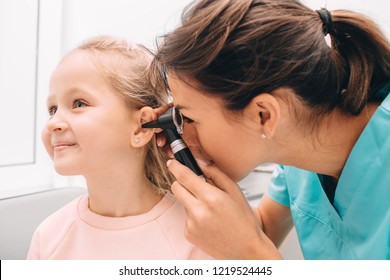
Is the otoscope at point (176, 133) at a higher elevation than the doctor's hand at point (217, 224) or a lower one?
→ higher

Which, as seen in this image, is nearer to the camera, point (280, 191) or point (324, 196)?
point (324, 196)

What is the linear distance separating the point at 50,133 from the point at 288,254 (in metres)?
0.73

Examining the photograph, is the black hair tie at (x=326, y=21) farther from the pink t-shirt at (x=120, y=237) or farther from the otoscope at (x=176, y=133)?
the pink t-shirt at (x=120, y=237)

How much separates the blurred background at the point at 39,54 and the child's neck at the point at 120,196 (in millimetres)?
423

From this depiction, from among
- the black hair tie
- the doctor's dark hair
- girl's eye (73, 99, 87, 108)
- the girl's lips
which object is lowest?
the girl's lips

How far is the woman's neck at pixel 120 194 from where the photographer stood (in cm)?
79

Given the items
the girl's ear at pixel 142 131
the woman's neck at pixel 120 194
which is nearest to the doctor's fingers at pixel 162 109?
the girl's ear at pixel 142 131

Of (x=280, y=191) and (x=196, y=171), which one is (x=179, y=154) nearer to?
(x=196, y=171)

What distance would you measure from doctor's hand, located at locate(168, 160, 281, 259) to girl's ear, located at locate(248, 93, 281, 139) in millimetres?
142

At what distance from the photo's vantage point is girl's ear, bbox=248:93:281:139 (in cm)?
65

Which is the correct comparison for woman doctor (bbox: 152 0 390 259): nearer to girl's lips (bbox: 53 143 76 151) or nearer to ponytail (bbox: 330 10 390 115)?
ponytail (bbox: 330 10 390 115)

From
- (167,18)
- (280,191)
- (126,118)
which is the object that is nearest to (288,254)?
(280,191)

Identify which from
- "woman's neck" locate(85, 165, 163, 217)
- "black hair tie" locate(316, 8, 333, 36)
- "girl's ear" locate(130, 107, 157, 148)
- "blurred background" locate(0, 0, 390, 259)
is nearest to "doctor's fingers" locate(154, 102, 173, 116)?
"girl's ear" locate(130, 107, 157, 148)

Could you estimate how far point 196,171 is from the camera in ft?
2.39
